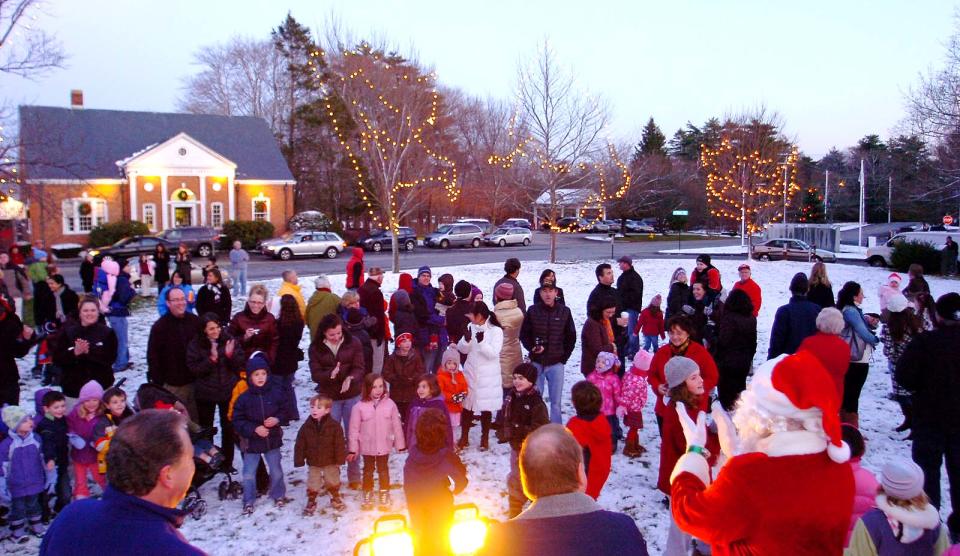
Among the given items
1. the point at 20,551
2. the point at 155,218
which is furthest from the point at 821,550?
the point at 155,218

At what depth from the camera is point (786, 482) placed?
2.36 meters

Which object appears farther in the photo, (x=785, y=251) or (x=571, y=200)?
(x=571, y=200)

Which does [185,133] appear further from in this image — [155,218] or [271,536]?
[271,536]

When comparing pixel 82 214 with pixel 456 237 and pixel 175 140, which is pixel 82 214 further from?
pixel 456 237

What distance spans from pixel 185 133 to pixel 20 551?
122 feet

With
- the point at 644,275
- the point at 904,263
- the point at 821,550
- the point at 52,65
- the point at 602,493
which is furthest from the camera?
the point at 904,263

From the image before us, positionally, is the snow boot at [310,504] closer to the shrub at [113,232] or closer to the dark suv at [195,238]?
the dark suv at [195,238]

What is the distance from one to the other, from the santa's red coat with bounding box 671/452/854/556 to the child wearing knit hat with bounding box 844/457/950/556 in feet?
3.15

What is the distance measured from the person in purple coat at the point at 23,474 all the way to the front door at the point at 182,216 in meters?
35.3

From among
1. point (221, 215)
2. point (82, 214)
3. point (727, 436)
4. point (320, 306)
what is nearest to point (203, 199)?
point (221, 215)

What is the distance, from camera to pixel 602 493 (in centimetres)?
598

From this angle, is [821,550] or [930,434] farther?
[930,434]

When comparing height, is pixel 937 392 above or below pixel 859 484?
above

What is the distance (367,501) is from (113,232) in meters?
33.2
